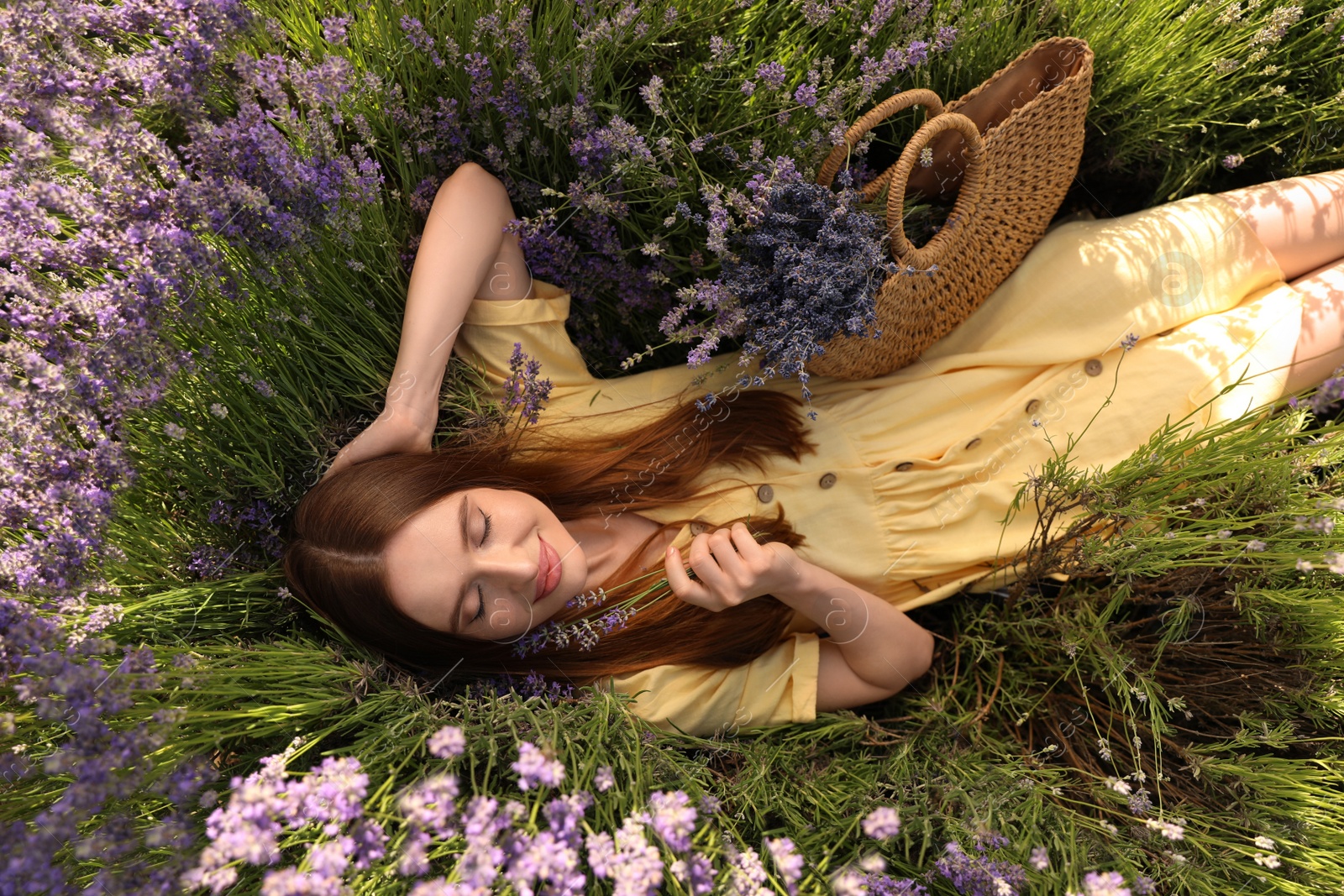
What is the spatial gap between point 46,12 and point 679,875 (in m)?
1.84

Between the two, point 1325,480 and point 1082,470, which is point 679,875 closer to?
point 1082,470

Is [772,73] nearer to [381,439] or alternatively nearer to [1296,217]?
[381,439]

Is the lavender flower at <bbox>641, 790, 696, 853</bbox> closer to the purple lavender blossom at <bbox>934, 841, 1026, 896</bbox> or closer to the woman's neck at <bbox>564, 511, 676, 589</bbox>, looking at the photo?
the purple lavender blossom at <bbox>934, 841, 1026, 896</bbox>

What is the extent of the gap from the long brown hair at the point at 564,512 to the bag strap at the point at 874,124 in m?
0.53

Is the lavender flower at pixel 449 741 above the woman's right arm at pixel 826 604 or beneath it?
above

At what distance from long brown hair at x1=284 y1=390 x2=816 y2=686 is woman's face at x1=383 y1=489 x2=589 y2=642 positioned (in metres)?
0.05

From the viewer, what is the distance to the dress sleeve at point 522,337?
1852 millimetres

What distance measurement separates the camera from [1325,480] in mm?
1764

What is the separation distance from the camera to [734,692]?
1.86 metres

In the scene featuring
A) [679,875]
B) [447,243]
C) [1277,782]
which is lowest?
[1277,782]

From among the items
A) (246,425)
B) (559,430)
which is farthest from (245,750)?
(559,430)

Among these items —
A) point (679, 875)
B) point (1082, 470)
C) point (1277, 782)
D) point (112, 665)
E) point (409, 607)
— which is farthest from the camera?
point (1082, 470)

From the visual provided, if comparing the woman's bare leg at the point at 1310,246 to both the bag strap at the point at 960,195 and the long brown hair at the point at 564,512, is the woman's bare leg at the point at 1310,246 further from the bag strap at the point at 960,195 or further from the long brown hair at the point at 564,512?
the long brown hair at the point at 564,512

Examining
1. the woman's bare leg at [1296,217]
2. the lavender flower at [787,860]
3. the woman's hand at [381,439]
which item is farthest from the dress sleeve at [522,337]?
the woman's bare leg at [1296,217]
